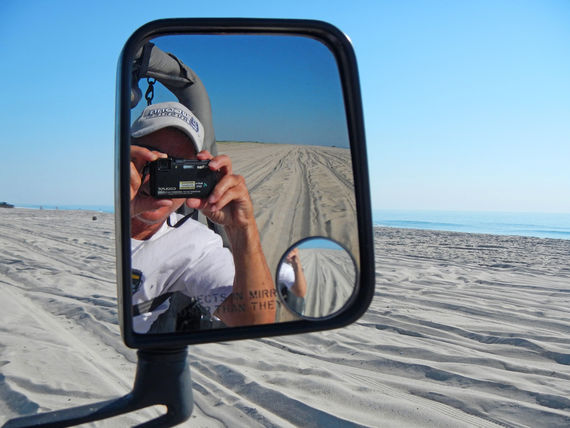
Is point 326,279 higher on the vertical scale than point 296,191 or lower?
lower

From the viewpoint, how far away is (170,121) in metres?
1.03

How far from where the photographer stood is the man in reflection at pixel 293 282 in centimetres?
107

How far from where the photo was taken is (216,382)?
3344 millimetres

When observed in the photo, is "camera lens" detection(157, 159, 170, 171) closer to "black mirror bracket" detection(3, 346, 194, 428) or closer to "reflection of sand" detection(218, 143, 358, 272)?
"reflection of sand" detection(218, 143, 358, 272)

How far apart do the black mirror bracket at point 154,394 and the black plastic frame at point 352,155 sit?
0.18 ft

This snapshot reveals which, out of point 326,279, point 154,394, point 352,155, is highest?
point 352,155

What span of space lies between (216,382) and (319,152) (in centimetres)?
265

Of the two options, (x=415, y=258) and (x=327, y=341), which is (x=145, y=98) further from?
(x=415, y=258)

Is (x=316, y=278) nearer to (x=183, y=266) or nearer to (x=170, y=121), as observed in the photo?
(x=183, y=266)

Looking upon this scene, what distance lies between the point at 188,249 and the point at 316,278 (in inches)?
12.2

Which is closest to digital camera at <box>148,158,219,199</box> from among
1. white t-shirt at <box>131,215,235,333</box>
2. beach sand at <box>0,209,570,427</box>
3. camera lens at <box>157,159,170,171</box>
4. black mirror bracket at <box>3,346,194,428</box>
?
Result: camera lens at <box>157,159,170,171</box>

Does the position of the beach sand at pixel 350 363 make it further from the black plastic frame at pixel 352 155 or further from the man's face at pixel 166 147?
the man's face at pixel 166 147

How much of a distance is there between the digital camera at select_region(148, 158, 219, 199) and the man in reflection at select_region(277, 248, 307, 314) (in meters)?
0.24

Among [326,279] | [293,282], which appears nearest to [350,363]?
[326,279]
